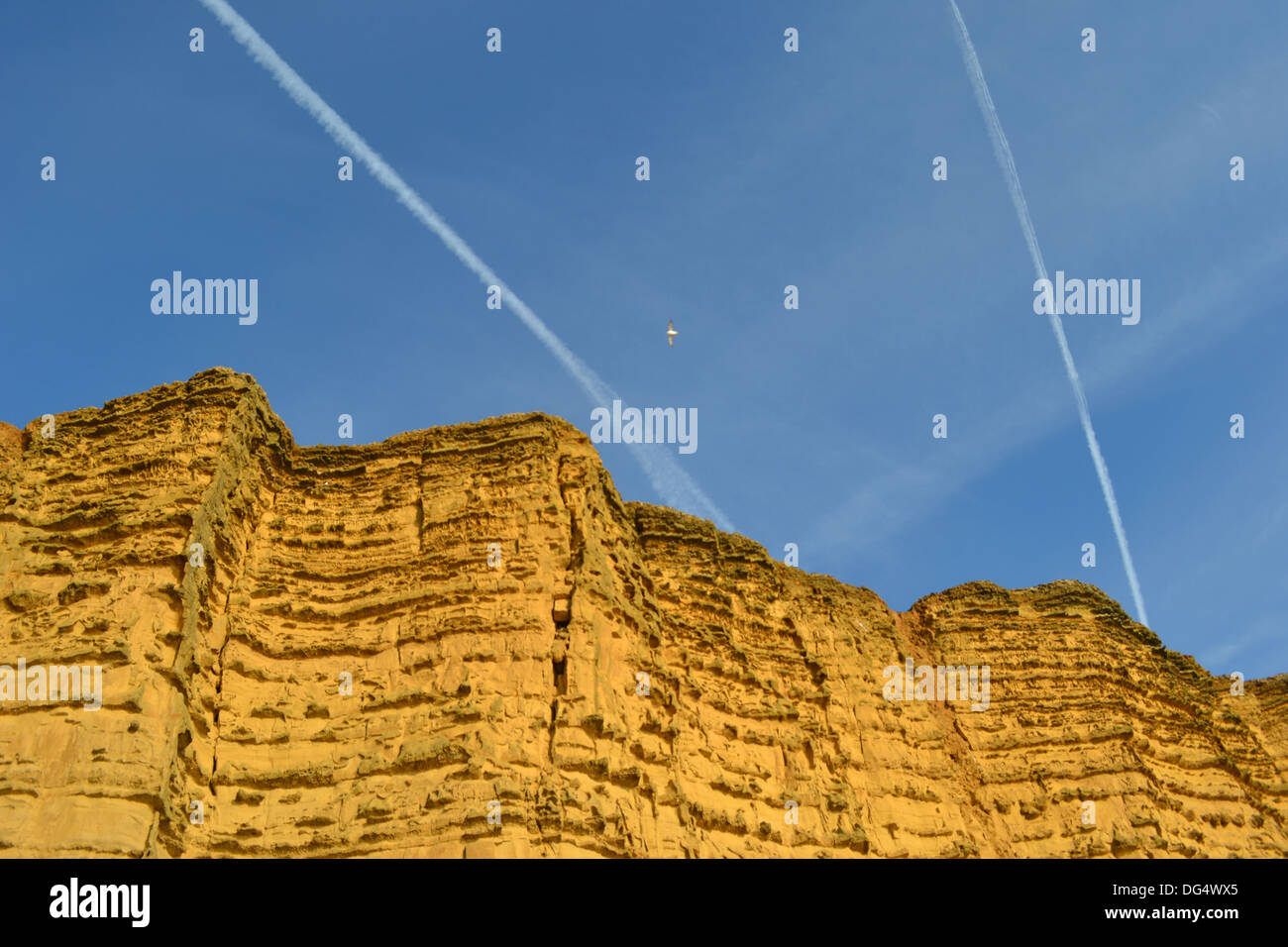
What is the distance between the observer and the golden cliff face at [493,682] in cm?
2233

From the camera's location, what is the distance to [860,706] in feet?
105

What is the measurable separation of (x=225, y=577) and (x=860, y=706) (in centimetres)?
1476

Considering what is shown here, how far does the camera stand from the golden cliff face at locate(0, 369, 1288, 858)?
22.3m

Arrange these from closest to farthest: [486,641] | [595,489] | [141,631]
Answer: [141,631] < [486,641] < [595,489]

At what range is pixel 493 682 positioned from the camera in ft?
79.7

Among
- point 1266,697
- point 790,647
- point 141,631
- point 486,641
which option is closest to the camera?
point 141,631

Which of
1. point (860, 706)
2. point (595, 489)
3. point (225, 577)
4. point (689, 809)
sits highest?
point (595, 489)

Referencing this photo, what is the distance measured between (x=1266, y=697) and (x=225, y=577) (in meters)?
29.0

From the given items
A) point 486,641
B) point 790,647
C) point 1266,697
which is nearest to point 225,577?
point 486,641

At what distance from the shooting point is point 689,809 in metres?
25.7
